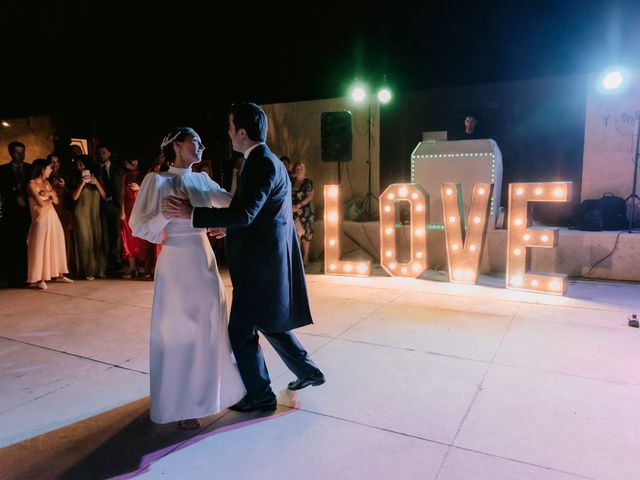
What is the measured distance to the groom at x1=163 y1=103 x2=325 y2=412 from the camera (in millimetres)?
2414

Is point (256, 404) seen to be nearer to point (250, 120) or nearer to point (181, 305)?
point (181, 305)

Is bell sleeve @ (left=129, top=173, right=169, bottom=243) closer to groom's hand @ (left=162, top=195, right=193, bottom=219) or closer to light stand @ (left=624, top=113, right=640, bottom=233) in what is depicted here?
groom's hand @ (left=162, top=195, right=193, bottom=219)

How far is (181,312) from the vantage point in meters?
2.45

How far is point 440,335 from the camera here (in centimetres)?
408

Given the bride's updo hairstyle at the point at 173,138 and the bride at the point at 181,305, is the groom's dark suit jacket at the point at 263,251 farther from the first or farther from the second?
the bride's updo hairstyle at the point at 173,138

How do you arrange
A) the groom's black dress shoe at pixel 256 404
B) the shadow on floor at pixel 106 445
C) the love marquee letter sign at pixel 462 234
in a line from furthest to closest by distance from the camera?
the love marquee letter sign at pixel 462 234 < the groom's black dress shoe at pixel 256 404 < the shadow on floor at pixel 106 445

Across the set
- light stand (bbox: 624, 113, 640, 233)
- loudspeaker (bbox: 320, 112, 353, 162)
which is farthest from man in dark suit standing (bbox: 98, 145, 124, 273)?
light stand (bbox: 624, 113, 640, 233)

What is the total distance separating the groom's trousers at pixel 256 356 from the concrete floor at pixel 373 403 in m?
0.20

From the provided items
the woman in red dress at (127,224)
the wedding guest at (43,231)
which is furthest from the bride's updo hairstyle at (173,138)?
the wedding guest at (43,231)

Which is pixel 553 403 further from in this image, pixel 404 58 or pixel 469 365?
pixel 404 58

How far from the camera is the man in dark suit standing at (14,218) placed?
617 centimetres

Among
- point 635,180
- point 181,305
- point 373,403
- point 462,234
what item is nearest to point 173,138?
point 181,305

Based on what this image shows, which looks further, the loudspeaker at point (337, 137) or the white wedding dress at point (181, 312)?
the loudspeaker at point (337, 137)

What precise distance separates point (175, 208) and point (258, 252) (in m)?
0.48
